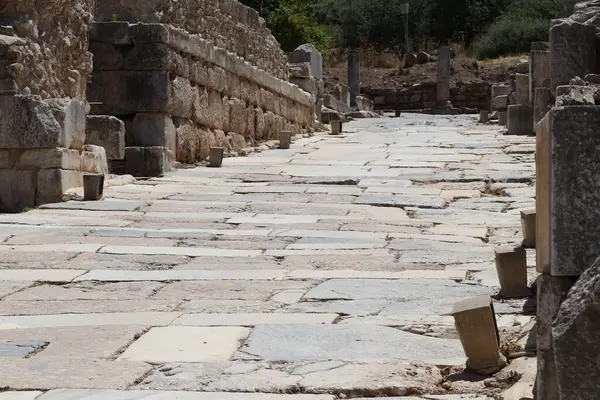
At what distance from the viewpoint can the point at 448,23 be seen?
51469 millimetres

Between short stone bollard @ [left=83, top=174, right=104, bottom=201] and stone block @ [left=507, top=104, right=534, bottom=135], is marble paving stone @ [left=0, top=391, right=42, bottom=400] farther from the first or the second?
stone block @ [left=507, top=104, right=534, bottom=135]

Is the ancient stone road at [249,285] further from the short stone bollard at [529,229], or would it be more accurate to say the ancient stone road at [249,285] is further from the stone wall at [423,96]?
the stone wall at [423,96]


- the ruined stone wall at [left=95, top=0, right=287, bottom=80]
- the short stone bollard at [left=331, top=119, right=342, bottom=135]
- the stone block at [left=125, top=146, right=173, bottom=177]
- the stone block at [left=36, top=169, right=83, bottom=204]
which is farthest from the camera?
the short stone bollard at [left=331, top=119, right=342, bottom=135]

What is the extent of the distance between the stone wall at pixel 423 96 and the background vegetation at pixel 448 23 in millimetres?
5527

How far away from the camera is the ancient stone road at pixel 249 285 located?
370 centimetres

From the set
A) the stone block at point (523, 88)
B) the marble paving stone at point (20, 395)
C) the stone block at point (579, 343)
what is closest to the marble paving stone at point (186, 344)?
the marble paving stone at point (20, 395)

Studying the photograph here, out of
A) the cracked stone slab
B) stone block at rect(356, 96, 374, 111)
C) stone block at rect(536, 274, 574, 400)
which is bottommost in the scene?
the cracked stone slab

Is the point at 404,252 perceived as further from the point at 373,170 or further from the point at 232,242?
the point at 373,170

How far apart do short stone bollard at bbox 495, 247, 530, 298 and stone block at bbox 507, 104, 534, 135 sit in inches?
559

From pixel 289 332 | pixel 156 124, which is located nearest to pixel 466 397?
pixel 289 332

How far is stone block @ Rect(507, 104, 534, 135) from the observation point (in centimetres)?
1898

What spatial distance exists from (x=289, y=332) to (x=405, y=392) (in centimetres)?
94

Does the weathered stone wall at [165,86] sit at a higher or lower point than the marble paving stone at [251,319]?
higher

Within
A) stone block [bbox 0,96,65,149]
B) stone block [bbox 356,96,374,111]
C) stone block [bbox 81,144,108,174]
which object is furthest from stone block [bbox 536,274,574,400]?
stone block [bbox 356,96,374,111]
